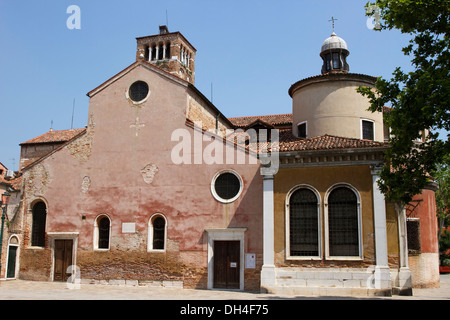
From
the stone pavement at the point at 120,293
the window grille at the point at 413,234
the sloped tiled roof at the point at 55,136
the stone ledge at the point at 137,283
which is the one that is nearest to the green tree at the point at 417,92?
the stone pavement at the point at 120,293

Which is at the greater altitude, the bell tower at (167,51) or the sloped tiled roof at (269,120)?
the bell tower at (167,51)

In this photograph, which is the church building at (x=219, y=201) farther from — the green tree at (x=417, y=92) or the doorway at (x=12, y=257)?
the green tree at (x=417, y=92)

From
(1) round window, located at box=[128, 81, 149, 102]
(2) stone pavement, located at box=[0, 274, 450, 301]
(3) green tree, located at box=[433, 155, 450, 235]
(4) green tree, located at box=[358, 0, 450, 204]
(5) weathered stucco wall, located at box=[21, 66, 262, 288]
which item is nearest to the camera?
(4) green tree, located at box=[358, 0, 450, 204]

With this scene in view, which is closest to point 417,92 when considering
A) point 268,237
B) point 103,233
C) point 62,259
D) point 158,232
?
point 268,237

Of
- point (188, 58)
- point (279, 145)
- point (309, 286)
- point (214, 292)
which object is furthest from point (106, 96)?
point (188, 58)

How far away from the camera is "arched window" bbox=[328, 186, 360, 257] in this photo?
16.5m

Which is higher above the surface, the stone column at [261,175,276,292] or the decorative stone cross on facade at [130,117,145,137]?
the decorative stone cross on facade at [130,117,145,137]

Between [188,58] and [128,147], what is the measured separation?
24.0 meters

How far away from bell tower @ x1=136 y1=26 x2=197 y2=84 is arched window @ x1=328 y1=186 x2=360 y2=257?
23.7 meters

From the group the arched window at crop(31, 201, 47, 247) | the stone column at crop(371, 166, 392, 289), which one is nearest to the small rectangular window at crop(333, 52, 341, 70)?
the stone column at crop(371, 166, 392, 289)

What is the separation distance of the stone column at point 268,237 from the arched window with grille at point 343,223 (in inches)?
83.5

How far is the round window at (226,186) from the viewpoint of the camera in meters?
18.4

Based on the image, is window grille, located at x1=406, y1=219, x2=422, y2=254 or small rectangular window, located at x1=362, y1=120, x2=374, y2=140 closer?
window grille, located at x1=406, y1=219, x2=422, y2=254

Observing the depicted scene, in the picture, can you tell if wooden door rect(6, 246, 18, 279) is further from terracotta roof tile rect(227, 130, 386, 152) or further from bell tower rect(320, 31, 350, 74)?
bell tower rect(320, 31, 350, 74)
